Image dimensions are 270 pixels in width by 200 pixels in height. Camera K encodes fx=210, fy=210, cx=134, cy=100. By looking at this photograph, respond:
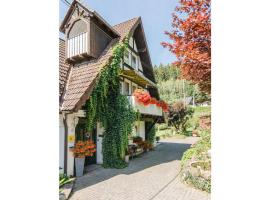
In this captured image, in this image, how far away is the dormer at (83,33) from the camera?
8.84 metres

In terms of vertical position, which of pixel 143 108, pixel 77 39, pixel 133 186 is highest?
pixel 77 39

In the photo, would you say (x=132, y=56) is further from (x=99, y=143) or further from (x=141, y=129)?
(x=99, y=143)

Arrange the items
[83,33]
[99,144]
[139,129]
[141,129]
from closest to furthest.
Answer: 1. [83,33]
2. [99,144]
3. [139,129]
4. [141,129]

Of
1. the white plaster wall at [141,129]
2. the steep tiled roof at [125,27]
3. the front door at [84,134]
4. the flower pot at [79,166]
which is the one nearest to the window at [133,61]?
the steep tiled roof at [125,27]

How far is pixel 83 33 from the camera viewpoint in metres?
9.05

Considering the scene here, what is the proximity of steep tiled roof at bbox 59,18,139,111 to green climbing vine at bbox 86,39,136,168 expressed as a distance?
1.63ft

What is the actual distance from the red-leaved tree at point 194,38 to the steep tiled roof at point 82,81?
11.2ft

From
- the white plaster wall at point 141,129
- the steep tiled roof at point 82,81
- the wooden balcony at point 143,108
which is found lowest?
the white plaster wall at point 141,129

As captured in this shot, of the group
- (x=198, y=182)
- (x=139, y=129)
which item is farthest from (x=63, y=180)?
(x=139, y=129)

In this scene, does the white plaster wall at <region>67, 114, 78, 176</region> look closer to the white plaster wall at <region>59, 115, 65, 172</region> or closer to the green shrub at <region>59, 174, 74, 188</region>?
the white plaster wall at <region>59, 115, 65, 172</region>

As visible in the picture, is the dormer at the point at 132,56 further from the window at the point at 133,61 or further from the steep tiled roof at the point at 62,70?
the steep tiled roof at the point at 62,70

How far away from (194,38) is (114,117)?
17.3ft
